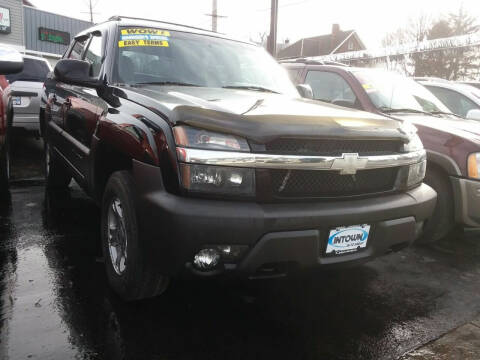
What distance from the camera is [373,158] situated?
246 centimetres

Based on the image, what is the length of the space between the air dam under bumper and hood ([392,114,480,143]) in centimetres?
202

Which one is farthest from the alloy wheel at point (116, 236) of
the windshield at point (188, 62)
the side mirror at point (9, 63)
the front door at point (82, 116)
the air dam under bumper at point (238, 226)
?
the side mirror at point (9, 63)

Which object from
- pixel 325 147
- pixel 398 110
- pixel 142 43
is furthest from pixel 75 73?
pixel 398 110

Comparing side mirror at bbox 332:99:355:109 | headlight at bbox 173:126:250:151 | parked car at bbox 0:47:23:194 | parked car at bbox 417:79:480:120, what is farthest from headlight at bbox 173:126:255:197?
parked car at bbox 417:79:480:120

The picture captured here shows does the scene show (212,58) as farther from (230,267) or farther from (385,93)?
(385,93)

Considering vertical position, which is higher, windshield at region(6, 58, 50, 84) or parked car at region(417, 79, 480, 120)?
windshield at region(6, 58, 50, 84)

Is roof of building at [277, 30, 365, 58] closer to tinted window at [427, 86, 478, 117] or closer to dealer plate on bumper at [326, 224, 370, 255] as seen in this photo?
tinted window at [427, 86, 478, 117]

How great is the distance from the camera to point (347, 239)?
2363 millimetres

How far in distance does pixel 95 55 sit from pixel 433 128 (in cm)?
310

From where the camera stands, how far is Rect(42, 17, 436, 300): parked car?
2.09 m

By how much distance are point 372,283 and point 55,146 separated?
3.29 metres

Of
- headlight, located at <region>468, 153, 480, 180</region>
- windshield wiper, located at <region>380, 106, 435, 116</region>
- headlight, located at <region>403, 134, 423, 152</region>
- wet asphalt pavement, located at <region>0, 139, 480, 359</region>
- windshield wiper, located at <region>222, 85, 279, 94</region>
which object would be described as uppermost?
windshield wiper, located at <region>222, 85, 279, 94</region>

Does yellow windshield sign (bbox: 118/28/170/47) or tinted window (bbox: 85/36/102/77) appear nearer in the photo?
Result: yellow windshield sign (bbox: 118/28/170/47)

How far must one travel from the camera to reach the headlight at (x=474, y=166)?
3.72 metres
